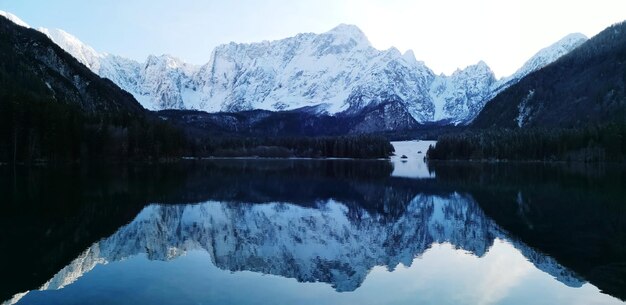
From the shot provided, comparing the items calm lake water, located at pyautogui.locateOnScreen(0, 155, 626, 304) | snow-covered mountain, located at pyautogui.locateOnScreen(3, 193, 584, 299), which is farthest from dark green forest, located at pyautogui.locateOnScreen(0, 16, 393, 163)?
snow-covered mountain, located at pyautogui.locateOnScreen(3, 193, 584, 299)

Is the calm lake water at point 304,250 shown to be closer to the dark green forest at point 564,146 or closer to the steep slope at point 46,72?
the steep slope at point 46,72

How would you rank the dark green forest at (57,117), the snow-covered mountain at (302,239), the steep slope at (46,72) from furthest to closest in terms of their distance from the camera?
1. the steep slope at (46,72)
2. the dark green forest at (57,117)
3. the snow-covered mountain at (302,239)

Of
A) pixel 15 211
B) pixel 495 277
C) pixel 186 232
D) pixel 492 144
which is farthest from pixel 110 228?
pixel 492 144

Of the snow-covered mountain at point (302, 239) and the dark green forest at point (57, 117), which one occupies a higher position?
the dark green forest at point (57, 117)

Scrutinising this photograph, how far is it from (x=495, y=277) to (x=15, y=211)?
29.7 meters

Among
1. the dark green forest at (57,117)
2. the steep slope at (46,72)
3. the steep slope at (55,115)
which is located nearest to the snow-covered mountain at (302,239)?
the steep slope at (55,115)

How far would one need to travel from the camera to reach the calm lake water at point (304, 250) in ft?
60.8

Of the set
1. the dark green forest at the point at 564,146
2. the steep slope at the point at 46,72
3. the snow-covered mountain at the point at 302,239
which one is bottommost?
the snow-covered mountain at the point at 302,239

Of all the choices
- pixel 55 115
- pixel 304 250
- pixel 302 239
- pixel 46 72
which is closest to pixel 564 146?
pixel 55 115

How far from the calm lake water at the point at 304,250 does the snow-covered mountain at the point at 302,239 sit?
3.6 inches

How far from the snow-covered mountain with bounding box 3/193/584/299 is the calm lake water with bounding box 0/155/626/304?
9 cm

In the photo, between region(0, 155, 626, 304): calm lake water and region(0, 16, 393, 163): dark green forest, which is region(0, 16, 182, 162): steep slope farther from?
region(0, 155, 626, 304): calm lake water

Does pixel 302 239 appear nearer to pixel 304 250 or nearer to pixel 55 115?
pixel 304 250

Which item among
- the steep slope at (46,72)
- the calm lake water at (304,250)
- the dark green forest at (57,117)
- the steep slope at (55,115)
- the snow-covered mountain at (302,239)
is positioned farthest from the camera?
the steep slope at (46,72)
